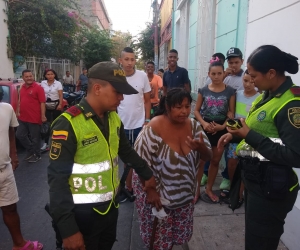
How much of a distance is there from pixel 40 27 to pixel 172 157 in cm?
1314

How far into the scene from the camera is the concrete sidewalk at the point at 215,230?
9.68 ft

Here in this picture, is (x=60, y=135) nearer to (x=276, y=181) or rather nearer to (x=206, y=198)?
(x=276, y=181)

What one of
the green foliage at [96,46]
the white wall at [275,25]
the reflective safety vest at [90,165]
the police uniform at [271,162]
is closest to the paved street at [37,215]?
the reflective safety vest at [90,165]

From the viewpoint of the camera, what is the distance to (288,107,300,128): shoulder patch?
1.63 m

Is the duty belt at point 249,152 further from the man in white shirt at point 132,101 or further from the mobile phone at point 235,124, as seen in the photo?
the man in white shirt at point 132,101

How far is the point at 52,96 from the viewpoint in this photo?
688 cm

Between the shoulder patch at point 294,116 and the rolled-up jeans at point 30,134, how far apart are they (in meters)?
5.12

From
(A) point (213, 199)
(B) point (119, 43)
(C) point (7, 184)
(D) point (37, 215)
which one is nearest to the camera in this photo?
(C) point (7, 184)

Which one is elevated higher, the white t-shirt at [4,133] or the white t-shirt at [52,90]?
the white t-shirt at [52,90]

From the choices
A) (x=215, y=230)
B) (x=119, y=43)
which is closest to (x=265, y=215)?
(x=215, y=230)

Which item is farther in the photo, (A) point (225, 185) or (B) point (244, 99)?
(A) point (225, 185)

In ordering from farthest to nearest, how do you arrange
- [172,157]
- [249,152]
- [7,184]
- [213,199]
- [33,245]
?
[213,199] < [33,245] < [7,184] < [172,157] < [249,152]

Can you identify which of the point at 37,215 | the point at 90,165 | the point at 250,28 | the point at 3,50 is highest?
the point at 3,50

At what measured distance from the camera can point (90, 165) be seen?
5.59ft
